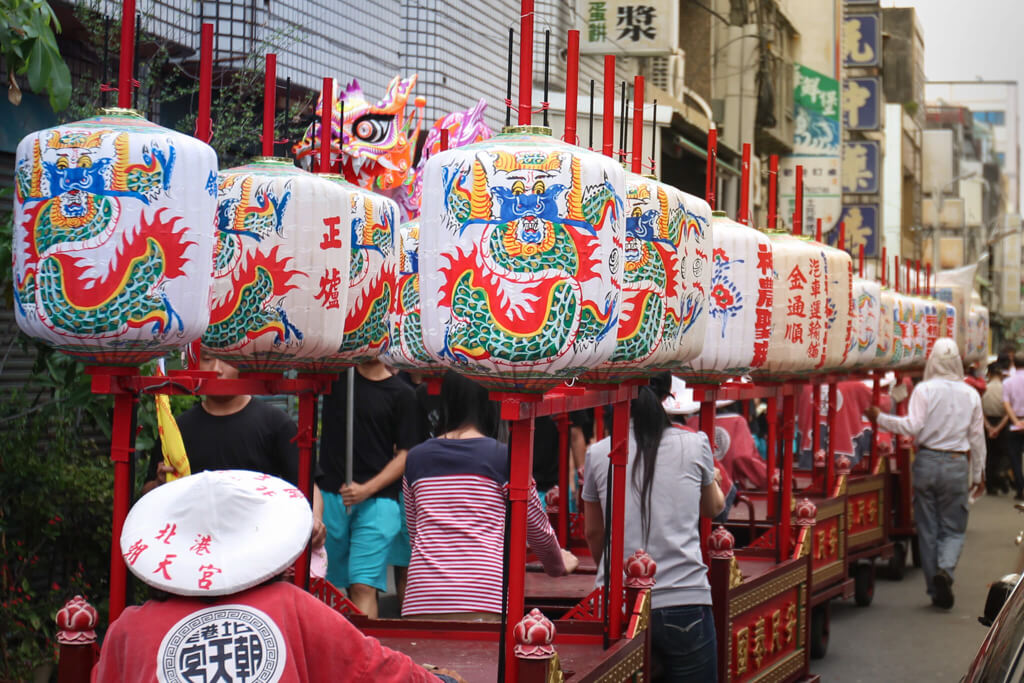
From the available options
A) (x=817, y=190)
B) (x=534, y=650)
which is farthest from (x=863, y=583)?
(x=817, y=190)

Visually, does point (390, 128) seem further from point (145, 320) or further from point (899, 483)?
point (899, 483)

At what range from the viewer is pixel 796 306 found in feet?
21.6

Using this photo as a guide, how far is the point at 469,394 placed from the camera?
15.9ft

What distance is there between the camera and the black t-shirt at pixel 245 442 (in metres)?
5.25

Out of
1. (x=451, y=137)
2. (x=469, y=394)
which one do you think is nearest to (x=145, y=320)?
(x=469, y=394)

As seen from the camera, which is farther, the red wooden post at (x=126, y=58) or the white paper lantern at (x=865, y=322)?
the white paper lantern at (x=865, y=322)

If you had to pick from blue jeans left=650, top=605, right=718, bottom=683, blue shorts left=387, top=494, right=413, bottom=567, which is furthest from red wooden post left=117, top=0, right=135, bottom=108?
blue shorts left=387, top=494, right=413, bottom=567

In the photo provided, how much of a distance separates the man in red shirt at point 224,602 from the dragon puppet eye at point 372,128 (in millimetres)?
5136

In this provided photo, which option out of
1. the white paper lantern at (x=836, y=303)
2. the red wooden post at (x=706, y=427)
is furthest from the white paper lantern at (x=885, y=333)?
the red wooden post at (x=706, y=427)

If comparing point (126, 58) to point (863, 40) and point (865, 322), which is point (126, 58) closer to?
point (865, 322)

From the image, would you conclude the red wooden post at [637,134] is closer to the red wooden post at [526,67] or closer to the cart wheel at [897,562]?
the red wooden post at [526,67]

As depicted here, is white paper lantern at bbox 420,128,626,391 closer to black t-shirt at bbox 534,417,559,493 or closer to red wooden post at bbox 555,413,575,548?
red wooden post at bbox 555,413,575,548

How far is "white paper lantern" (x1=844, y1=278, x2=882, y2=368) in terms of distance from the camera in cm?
903

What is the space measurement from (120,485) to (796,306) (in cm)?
398
